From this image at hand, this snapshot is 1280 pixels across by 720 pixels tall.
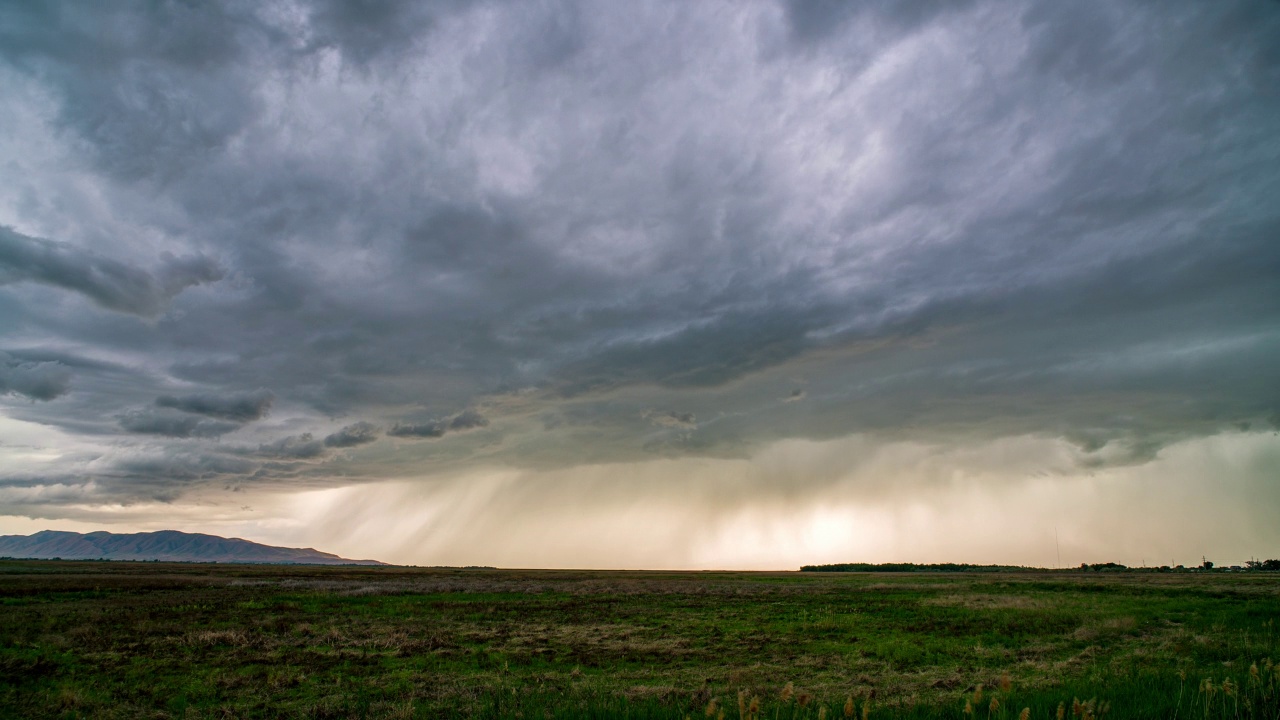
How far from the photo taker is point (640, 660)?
2120 centimetres

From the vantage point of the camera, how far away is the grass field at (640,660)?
8508 mm

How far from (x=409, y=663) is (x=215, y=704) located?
251 inches

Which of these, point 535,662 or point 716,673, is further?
point 535,662

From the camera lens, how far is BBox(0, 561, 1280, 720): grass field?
8508mm

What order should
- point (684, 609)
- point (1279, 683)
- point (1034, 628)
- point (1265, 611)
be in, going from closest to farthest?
1. point (1279, 683)
2. point (1034, 628)
3. point (1265, 611)
4. point (684, 609)

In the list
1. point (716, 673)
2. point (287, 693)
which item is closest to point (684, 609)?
point (716, 673)

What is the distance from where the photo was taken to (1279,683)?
721cm

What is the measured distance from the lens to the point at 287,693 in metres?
16.1

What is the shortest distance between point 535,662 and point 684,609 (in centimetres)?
2063

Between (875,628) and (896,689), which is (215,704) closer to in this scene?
(896,689)

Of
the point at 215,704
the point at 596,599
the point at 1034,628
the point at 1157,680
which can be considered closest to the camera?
the point at 1157,680

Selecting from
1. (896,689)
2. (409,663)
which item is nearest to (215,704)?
(409,663)

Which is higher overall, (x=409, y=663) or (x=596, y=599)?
(x=409, y=663)

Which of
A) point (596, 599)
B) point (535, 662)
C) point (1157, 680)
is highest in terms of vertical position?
point (1157, 680)
